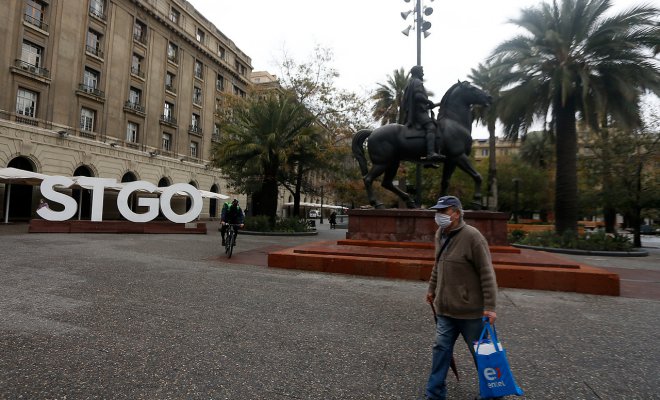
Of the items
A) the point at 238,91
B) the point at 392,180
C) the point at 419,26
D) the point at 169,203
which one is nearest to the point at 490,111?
the point at 419,26

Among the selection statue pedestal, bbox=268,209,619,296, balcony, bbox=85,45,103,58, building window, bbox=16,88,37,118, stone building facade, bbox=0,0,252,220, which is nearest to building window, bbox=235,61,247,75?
stone building facade, bbox=0,0,252,220

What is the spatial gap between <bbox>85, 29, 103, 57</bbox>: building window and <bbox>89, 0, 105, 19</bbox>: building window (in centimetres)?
143

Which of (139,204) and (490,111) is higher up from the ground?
(490,111)

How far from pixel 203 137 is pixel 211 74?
292 inches

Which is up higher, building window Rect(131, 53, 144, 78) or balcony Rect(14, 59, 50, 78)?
building window Rect(131, 53, 144, 78)

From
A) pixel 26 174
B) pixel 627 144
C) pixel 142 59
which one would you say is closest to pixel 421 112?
pixel 627 144

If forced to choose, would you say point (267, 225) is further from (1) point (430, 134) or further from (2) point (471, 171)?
(2) point (471, 171)

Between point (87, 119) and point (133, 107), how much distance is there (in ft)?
14.3

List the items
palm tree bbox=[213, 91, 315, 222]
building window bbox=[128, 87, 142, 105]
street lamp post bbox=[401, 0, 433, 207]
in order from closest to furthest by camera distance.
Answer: street lamp post bbox=[401, 0, 433, 207] → palm tree bbox=[213, 91, 315, 222] → building window bbox=[128, 87, 142, 105]

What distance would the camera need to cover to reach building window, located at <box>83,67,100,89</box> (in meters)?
27.5

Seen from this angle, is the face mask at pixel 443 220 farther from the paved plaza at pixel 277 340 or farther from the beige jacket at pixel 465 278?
the paved plaza at pixel 277 340

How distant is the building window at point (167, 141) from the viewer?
35.2 meters

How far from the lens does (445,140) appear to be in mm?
8914

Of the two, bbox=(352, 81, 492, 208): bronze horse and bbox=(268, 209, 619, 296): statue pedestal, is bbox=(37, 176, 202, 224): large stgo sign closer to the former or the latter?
bbox=(268, 209, 619, 296): statue pedestal
